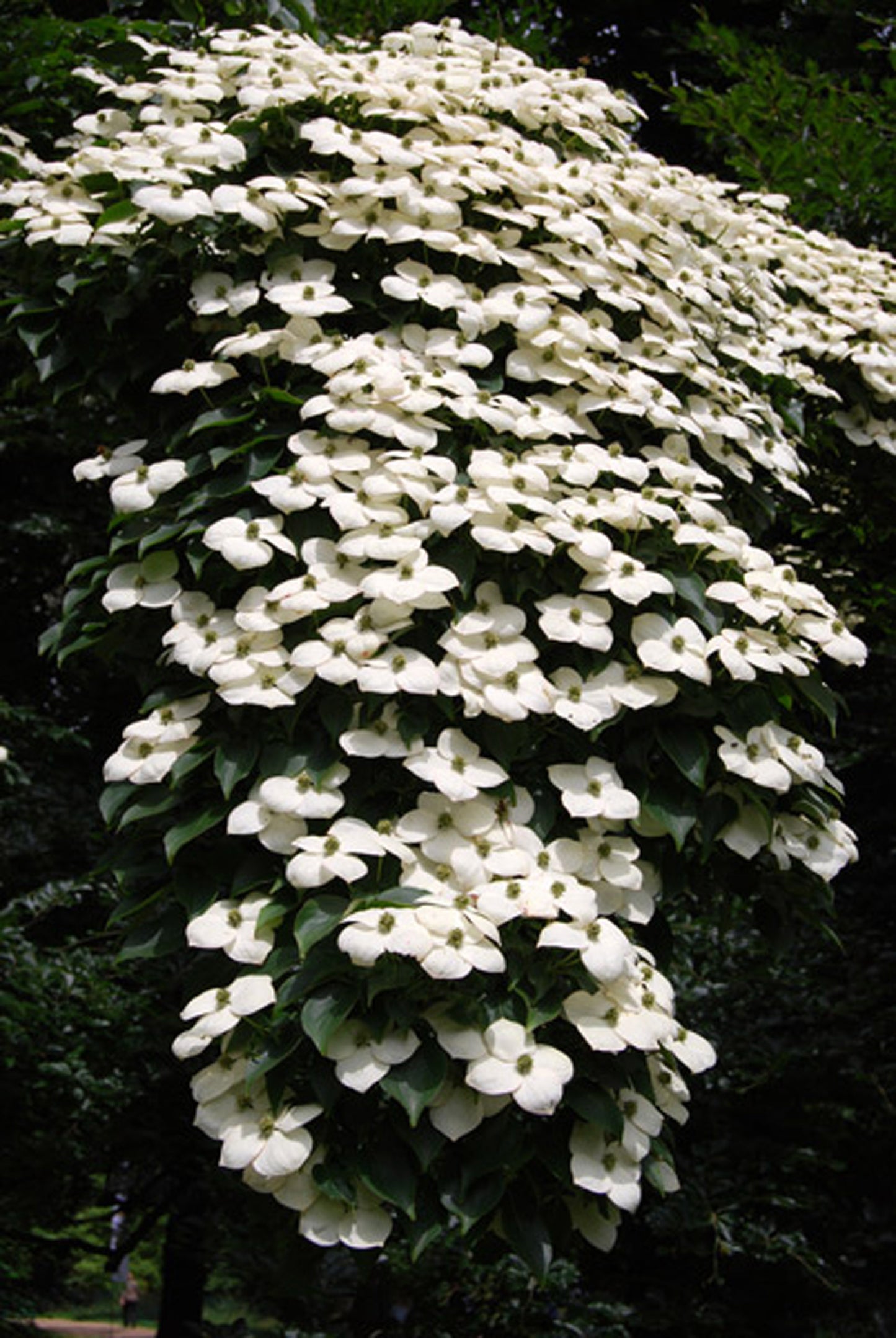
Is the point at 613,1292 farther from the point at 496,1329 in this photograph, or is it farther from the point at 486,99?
the point at 486,99

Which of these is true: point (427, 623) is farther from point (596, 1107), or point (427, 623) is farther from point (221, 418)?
point (596, 1107)

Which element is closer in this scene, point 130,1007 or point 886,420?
point 886,420

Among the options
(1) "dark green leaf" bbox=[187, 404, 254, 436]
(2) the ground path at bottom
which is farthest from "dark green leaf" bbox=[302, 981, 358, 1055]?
(2) the ground path at bottom

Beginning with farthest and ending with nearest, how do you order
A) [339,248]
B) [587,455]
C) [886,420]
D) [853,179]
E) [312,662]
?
[853,179] → [886,420] → [339,248] → [587,455] → [312,662]

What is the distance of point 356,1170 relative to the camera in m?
1.36

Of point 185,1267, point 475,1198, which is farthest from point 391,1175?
point 185,1267

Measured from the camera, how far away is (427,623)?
161 cm

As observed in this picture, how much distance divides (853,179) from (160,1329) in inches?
173

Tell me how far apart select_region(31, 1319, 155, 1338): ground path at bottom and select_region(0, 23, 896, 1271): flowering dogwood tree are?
913 centimetres

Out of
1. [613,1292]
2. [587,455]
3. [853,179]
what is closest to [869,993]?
[613,1292]

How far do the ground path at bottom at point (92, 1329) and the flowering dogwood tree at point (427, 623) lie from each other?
360 inches

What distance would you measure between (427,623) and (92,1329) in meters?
11.0

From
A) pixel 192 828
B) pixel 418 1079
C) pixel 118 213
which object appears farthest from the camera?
pixel 118 213

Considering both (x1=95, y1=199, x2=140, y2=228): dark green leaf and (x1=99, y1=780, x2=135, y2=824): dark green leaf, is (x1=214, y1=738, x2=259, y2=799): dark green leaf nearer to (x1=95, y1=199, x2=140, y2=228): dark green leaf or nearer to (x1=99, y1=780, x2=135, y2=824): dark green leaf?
A: (x1=99, y1=780, x2=135, y2=824): dark green leaf
